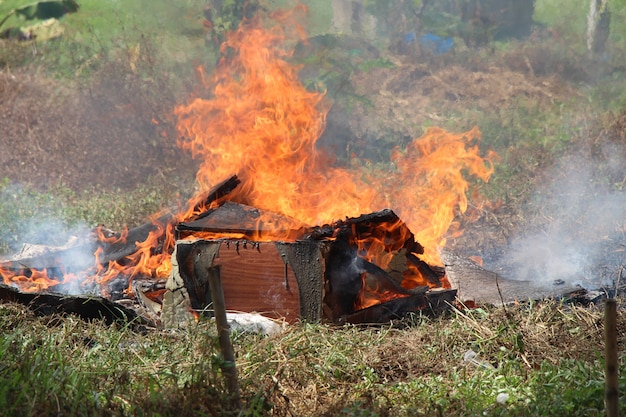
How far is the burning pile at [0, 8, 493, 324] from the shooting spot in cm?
583

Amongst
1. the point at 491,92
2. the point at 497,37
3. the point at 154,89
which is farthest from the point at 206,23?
the point at 497,37

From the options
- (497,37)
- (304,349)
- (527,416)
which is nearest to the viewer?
(527,416)

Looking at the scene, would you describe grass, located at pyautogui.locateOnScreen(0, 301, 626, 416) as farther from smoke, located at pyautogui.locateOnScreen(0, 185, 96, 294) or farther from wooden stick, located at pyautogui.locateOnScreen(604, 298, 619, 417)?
smoke, located at pyautogui.locateOnScreen(0, 185, 96, 294)

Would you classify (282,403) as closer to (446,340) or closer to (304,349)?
(304,349)

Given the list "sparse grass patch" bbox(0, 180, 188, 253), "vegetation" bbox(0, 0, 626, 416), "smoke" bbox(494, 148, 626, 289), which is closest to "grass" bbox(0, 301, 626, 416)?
"vegetation" bbox(0, 0, 626, 416)

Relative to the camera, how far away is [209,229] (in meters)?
5.96

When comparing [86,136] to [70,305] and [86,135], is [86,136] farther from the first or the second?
[70,305]

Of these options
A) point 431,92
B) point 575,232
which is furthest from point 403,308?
point 431,92

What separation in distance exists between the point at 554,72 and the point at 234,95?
845 centimetres

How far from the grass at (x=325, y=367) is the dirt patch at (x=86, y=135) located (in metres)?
7.17

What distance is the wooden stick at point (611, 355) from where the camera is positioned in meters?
2.93

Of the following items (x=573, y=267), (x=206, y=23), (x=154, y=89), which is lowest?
(x=573, y=267)

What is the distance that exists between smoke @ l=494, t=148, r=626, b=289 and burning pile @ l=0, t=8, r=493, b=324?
1101mm

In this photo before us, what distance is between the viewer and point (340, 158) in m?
12.4
